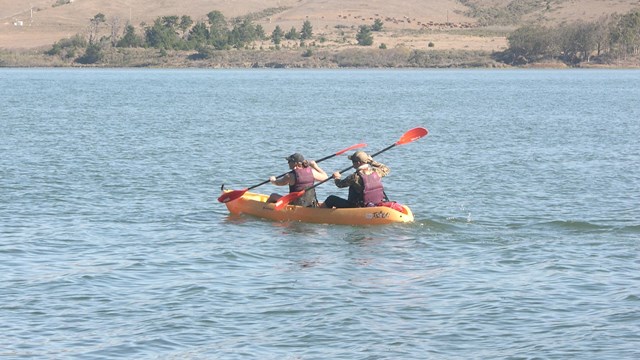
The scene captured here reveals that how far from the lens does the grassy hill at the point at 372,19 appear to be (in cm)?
15125

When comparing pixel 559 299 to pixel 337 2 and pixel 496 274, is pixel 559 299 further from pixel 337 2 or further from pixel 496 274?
pixel 337 2

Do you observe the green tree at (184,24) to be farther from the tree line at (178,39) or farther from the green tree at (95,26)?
the green tree at (95,26)

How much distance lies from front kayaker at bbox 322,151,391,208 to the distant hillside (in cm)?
12206

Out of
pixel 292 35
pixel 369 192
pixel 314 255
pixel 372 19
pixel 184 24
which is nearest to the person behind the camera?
pixel 314 255

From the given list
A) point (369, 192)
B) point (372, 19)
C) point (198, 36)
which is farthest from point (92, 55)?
point (369, 192)

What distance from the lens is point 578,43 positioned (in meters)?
130

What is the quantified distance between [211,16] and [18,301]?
5917 inches

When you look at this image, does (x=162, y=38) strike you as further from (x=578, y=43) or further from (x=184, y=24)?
(x=578, y=43)

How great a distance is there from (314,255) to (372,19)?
161 m

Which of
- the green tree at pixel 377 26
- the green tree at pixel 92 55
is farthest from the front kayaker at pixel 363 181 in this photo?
the green tree at pixel 377 26

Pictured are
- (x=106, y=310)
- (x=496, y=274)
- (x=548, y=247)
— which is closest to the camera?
(x=106, y=310)

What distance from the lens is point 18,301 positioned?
52.4ft

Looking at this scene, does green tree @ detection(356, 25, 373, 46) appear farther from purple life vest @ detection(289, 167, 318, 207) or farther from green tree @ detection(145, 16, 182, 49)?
purple life vest @ detection(289, 167, 318, 207)

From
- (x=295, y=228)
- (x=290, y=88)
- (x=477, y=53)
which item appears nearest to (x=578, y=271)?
(x=295, y=228)
